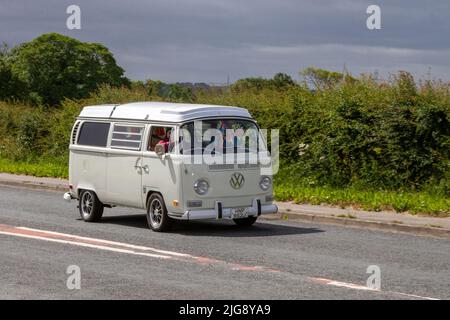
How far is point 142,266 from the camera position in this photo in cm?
1298

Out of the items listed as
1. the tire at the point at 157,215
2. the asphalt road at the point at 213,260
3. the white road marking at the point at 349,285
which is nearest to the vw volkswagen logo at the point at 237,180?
the asphalt road at the point at 213,260

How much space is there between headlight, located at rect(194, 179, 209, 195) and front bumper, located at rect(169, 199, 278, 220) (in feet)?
1.00

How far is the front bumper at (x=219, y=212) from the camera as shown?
1641 centimetres

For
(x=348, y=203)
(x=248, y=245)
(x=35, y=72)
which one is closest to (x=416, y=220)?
(x=348, y=203)

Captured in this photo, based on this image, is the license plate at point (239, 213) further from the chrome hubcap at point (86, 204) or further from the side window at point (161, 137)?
the chrome hubcap at point (86, 204)

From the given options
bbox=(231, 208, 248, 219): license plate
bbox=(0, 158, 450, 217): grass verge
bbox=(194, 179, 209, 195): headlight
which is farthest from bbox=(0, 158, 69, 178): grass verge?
bbox=(194, 179, 209, 195): headlight

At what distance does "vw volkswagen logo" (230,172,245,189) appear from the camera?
1686 centimetres

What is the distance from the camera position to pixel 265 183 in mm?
17359

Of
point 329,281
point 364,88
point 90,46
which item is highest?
point 90,46

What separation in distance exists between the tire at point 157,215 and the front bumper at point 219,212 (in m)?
0.28

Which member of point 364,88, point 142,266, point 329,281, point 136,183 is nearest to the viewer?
point 329,281

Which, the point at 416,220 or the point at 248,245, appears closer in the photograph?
the point at 248,245

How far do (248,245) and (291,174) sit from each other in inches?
383
